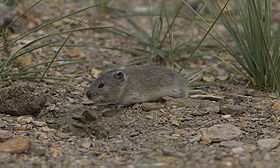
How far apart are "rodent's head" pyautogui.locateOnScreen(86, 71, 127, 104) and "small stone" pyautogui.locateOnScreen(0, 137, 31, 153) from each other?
5.46 ft

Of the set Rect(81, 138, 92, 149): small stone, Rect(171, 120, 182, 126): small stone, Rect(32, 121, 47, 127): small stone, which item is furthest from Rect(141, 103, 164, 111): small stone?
Rect(32, 121, 47, 127): small stone

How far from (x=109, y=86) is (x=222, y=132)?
75.3 inches

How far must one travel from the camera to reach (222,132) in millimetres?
3877

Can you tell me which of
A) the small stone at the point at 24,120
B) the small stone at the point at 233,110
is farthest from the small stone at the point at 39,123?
the small stone at the point at 233,110

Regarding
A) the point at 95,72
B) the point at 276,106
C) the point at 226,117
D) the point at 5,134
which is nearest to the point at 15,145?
the point at 5,134

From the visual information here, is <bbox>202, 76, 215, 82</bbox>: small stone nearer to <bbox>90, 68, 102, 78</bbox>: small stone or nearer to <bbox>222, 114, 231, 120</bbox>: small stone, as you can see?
<bbox>222, 114, 231, 120</bbox>: small stone

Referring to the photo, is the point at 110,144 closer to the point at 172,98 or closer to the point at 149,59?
the point at 172,98

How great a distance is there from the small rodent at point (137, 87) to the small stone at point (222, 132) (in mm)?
1317

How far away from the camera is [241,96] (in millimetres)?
5109

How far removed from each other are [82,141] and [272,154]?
1.92 metres

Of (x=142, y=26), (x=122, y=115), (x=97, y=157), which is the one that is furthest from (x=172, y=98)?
(x=142, y=26)

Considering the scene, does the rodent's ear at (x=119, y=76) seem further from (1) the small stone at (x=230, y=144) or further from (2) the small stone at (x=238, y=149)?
(2) the small stone at (x=238, y=149)

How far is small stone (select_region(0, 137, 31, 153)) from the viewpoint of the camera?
3.38 m

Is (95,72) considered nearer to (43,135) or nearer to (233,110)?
(43,135)
